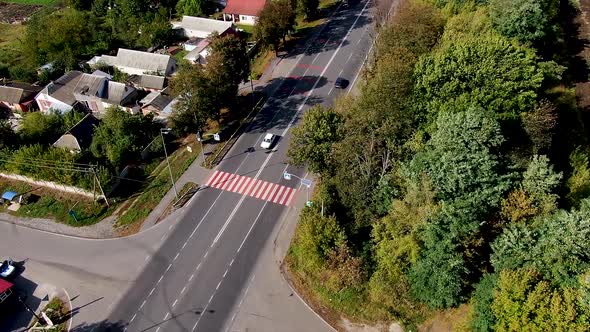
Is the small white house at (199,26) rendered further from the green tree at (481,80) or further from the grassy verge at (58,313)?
the grassy verge at (58,313)

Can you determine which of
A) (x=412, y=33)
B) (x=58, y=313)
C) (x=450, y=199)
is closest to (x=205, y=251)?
(x=58, y=313)

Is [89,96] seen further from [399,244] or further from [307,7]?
[399,244]

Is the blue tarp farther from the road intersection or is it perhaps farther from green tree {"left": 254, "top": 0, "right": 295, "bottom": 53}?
green tree {"left": 254, "top": 0, "right": 295, "bottom": 53}

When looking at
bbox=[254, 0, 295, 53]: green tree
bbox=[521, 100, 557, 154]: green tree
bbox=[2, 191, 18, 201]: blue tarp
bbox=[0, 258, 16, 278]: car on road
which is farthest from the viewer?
bbox=[254, 0, 295, 53]: green tree

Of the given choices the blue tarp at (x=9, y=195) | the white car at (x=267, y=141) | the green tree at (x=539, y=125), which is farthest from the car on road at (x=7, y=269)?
the green tree at (x=539, y=125)

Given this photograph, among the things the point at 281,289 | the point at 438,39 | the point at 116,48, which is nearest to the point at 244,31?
the point at 116,48

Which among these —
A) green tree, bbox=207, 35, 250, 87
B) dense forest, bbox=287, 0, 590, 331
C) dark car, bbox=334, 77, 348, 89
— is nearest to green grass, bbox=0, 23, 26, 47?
green tree, bbox=207, 35, 250, 87

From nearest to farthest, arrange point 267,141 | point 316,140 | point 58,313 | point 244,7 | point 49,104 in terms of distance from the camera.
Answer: point 58,313 < point 316,140 < point 267,141 < point 49,104 < point 244,7
